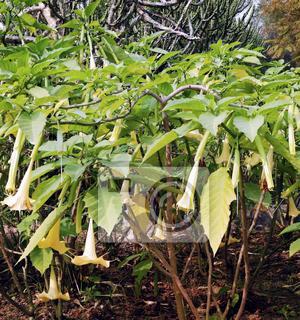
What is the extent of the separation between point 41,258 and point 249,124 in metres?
1.15

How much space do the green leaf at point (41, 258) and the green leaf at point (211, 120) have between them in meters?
1.06

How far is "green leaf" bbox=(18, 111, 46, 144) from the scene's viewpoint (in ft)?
3.50

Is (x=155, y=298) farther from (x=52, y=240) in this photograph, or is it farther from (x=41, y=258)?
(x=52, y=240)

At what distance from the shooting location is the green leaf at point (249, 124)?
3.26ft

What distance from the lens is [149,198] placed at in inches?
63.0

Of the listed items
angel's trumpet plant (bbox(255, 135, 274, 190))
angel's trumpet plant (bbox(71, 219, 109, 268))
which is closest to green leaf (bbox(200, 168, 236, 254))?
angel's trumpet plant (bbox(255, 135, 274, 190))

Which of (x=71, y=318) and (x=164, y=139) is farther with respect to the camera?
(x=71, y=318)

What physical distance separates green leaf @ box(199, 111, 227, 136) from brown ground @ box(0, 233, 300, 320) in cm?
128

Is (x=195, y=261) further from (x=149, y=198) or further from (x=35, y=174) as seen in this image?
(x=35, y=174)

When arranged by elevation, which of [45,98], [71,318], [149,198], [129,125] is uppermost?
[45,98]

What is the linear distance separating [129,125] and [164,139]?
1.18ft

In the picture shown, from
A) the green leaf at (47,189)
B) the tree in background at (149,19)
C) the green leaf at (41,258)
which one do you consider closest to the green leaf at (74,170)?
the green leaf at (47,189)

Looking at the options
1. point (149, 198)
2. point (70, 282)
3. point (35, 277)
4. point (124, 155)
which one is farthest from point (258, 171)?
point (35, 277)

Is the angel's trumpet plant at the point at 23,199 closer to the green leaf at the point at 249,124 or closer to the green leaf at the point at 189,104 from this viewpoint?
the green leaf at the point at 189,104
